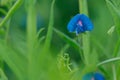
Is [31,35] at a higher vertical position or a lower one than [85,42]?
higher

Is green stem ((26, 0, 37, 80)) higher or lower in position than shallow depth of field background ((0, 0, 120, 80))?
higher

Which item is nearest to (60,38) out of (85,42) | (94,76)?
(85,42)

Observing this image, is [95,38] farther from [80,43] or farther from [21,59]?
[21,59]

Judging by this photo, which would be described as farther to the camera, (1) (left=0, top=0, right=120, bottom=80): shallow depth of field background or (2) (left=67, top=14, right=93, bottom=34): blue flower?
(2) (left=67, top=14, right=93, bottom=34): blue flower

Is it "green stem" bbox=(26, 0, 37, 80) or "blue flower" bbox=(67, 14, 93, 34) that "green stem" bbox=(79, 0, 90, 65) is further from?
"green stem" bbox=(26, 0, 37, 80)

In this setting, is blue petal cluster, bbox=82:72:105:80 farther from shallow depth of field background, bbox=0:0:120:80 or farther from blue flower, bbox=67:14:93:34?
blue flower, bbox=67:14:93:34

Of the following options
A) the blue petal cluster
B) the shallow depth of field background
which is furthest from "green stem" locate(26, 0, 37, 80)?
the blue petal cluster

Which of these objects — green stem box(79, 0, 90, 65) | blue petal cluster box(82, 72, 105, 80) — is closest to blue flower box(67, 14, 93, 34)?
green stem box(79, 0, 90, 65)

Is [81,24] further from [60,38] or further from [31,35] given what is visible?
[60,38]

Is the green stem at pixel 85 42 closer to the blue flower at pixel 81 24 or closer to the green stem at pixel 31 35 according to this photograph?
the blue flower at pixel 81 24
